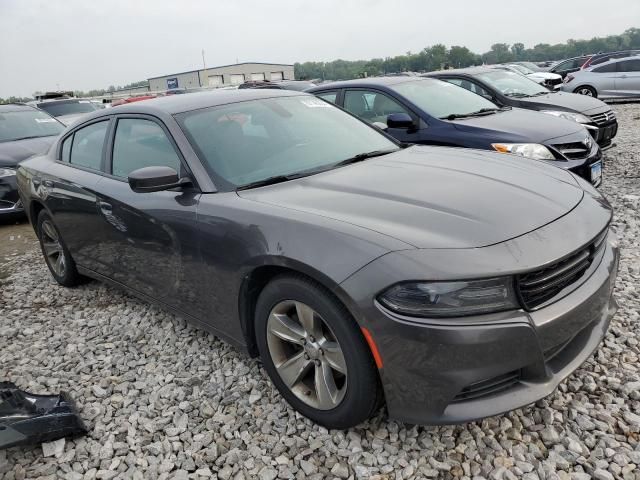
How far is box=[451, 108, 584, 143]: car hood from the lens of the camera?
206 inches

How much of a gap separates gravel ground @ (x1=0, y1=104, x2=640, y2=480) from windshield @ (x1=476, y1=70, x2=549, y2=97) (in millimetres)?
5576

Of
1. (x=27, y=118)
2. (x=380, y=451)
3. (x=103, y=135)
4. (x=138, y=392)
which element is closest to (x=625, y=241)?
(x=380, y=451)

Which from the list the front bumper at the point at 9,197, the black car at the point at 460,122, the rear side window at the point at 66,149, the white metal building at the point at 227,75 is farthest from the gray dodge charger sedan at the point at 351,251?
the white metal building at the point at 227,75

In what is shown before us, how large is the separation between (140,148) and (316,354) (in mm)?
1862

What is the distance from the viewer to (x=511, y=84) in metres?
8.66

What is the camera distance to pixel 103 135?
3697mm

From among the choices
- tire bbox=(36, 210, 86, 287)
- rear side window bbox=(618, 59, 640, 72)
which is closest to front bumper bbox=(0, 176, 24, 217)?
tire bbox=(36, 210, 86, 287)

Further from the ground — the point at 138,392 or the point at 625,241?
the point at 625,241

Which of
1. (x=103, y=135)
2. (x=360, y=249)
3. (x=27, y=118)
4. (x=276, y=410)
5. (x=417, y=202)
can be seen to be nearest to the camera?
(x=360, y=249)

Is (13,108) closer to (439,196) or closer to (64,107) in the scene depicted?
(64,107)

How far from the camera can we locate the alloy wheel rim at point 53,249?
174 inches

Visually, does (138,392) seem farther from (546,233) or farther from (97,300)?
(546,233)

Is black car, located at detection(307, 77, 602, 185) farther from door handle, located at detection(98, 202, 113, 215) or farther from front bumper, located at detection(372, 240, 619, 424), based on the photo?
front bumper, located at detection(372, 240, 619, 424)

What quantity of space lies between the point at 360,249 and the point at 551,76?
709 inches
